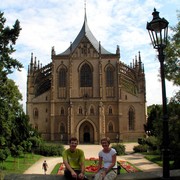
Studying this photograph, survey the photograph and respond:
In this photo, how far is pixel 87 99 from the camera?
51562mm

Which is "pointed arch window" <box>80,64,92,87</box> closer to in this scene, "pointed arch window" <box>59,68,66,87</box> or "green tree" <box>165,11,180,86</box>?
"pointed arch window" <box>59,68,66,87</box>

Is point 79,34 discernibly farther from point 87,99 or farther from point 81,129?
point 81,129

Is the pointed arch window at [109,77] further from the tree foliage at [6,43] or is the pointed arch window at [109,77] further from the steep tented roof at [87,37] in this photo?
the tree foliage at [6,43]


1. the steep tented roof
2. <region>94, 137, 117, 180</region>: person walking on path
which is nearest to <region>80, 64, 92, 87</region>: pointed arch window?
the steep tented roof

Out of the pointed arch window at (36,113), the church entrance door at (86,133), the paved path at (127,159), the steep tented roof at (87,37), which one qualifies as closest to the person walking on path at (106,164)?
the paved path at (127,159)

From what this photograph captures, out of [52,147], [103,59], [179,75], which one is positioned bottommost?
[52,147]

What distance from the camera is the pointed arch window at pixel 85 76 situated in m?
53.1

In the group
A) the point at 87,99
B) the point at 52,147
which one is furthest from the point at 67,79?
the point at 52,147

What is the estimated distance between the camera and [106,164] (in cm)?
657

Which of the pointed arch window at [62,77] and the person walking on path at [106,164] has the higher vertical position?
the pointed arch window at [62,77]

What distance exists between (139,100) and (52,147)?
73.6ft

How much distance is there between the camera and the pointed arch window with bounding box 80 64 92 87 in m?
53.1

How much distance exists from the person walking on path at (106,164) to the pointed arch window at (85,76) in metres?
46.4

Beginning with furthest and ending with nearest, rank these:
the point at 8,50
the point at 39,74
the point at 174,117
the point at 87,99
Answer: the point at 39,74, the point at 87,99, the point at 174,117, the point at 8,50
